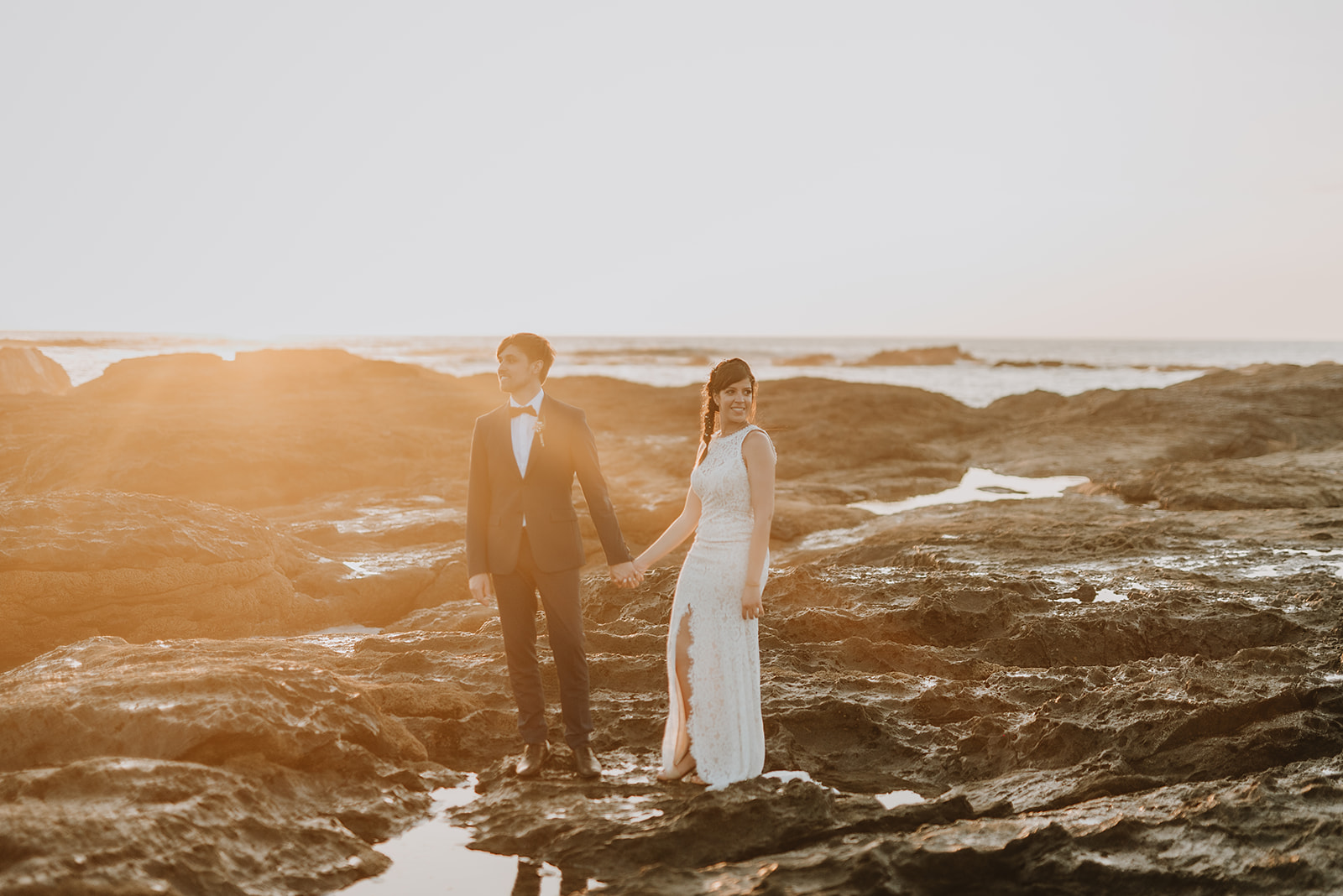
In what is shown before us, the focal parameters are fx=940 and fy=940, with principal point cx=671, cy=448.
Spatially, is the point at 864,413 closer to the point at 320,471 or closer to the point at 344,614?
the point at 320,471

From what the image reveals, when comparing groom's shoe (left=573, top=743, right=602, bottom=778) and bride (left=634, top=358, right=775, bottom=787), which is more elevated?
bride (left=634, top=358, right=775, bottom=787)


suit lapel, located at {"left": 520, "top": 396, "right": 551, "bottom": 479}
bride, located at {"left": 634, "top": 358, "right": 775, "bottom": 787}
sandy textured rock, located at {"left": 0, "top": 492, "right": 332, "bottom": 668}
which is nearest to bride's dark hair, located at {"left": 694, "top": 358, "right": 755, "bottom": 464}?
bride, located at {"left": 634, "top": 358, "right": 775, "bottom": 787}

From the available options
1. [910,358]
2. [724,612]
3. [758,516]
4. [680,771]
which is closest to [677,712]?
[680,771]

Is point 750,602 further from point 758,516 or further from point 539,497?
point 539,497

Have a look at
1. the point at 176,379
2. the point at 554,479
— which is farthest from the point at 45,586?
the point at 176,379

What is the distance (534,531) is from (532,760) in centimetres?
105

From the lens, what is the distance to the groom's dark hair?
172 inches

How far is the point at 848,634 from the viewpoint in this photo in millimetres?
6320

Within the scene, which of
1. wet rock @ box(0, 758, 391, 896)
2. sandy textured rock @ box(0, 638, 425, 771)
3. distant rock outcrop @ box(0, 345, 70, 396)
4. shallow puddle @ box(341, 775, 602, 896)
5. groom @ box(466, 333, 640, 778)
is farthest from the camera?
distant rock outcrop @ box(0, 345, 70, 396)

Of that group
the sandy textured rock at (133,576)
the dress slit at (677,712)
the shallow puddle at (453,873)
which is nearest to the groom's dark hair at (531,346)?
the dress slit at (677,712)

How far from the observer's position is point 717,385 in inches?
169

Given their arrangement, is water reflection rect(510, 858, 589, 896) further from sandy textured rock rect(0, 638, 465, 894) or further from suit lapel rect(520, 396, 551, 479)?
suit lapel rect(520, 396, 551, 479)

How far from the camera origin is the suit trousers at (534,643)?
439cm

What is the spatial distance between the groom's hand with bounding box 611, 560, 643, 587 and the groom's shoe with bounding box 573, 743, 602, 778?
76 centimetres
